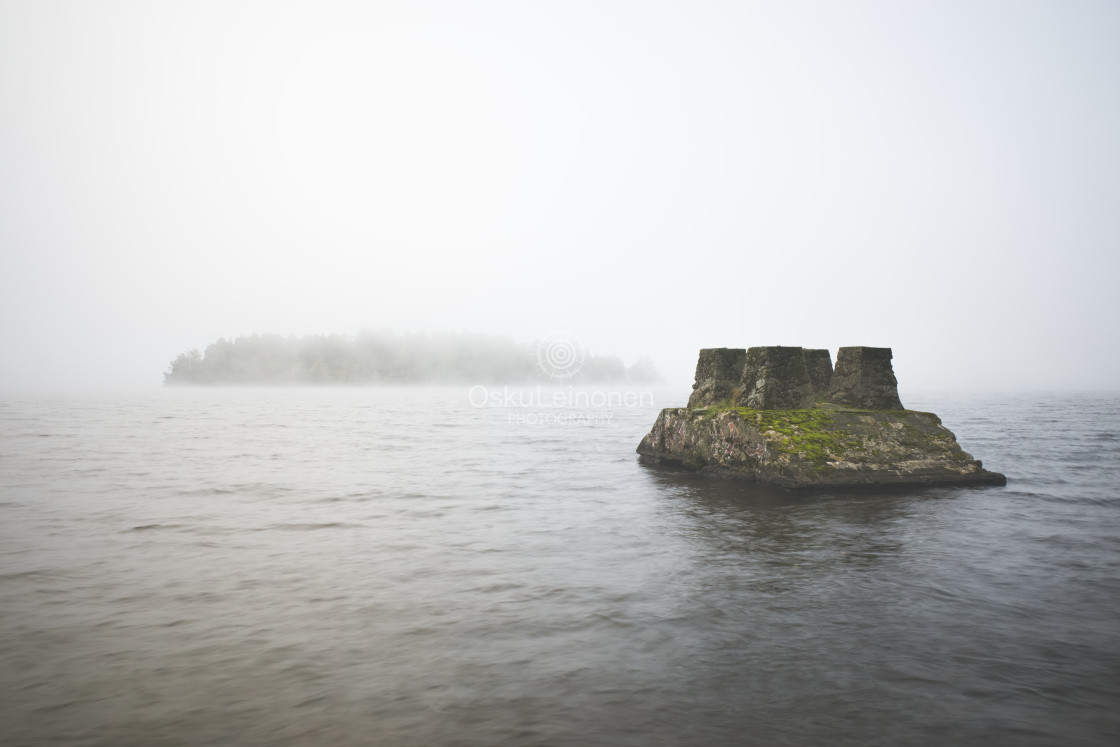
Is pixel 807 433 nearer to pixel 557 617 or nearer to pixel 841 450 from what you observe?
pixel 841 450

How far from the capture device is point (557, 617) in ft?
22.7

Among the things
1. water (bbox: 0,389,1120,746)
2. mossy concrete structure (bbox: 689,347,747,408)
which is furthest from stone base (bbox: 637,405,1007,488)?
mossy concrete structure (bbox: 689,347,747,408)

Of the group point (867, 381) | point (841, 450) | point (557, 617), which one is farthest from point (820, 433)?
point (557, 617)

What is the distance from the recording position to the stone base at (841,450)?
613 inches

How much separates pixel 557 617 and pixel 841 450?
1137 cm

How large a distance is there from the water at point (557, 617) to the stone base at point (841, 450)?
0.96m

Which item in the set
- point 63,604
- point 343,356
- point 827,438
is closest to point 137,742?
point 63,604

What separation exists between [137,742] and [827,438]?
15263mm

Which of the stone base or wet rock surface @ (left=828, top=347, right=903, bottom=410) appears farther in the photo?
wet rock surface @ (left=828, top=347, right=903, bottom=410)

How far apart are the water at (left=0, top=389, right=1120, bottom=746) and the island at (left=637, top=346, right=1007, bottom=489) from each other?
3.43 feet

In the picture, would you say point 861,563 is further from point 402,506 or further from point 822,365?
point 822,365

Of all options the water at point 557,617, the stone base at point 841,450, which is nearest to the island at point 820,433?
the stone base at point 841,450

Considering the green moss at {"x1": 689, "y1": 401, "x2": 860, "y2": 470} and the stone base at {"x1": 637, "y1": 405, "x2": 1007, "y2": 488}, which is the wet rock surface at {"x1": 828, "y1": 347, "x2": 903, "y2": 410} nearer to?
the stone base at {"x1": 637, "y1": 405, "x2": 1007, "y2": 488}

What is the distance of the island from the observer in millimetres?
15719
